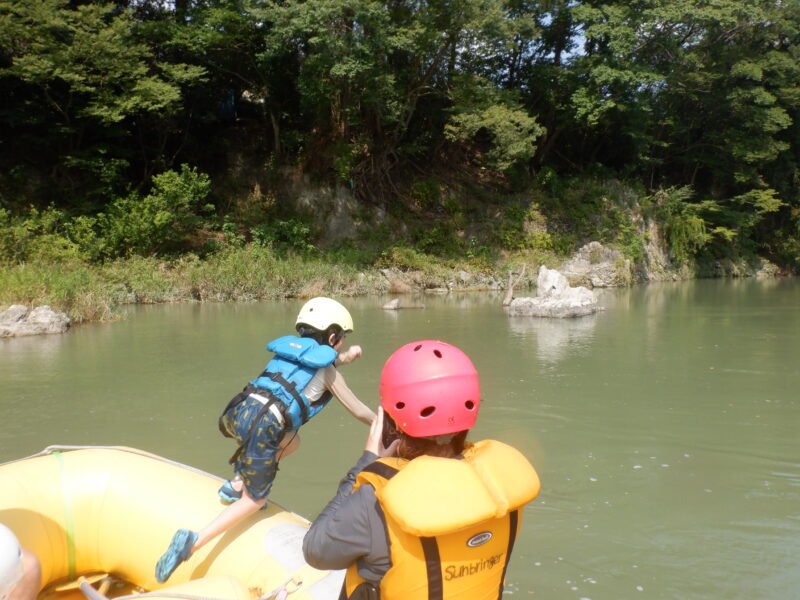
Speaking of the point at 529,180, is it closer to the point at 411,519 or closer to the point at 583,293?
the point at 583,293

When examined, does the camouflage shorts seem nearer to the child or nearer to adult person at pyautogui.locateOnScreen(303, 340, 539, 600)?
the child

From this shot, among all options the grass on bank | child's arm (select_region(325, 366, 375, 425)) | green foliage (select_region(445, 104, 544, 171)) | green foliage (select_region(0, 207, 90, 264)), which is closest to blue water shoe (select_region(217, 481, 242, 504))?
child's arm (select_region(325, 366, 375, 425))

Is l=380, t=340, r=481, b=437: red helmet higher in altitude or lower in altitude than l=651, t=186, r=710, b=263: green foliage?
lower

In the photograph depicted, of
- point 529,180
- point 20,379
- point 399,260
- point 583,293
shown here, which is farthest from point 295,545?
point 529,180

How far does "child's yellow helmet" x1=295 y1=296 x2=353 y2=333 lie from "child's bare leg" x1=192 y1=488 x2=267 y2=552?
0.68 m

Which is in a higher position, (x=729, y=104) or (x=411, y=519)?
(x=729, y=104)

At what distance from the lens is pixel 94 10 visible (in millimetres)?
16812

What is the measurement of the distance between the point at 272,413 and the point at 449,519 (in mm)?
1261

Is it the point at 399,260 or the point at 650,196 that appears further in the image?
the point at 650,196

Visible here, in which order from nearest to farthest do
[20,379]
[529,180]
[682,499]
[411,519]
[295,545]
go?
1. [411,519]
2. [295,545]
3. [682,499]
4. [20,379]
5. [529,180]

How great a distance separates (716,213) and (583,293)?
50.4 feet

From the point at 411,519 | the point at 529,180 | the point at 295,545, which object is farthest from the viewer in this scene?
the point at 529,180

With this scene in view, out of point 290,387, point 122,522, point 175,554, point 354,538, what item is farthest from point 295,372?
point 354,538

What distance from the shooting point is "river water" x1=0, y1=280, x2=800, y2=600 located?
3.28 metres
